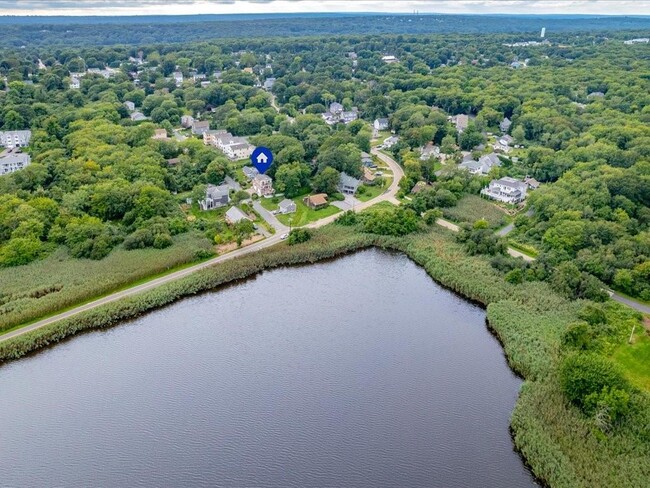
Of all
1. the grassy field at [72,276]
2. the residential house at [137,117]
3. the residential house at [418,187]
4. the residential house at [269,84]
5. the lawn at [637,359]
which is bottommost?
the residential house at [269,84]

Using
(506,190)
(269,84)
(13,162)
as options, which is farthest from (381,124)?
(13,162)

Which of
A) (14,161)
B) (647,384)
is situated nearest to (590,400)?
(647,384)

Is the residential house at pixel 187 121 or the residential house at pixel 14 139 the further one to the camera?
the residential house at pixel 187 121

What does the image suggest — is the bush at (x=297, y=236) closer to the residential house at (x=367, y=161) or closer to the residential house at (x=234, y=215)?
the residential house at (x=234, y=215)

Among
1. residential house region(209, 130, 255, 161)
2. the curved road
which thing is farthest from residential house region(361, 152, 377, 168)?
residential house region(209, 130, 255, 161)

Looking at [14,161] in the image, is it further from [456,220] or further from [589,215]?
[589,215]

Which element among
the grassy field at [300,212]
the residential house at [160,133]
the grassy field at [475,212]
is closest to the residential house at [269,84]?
the residential house at [160,133]
